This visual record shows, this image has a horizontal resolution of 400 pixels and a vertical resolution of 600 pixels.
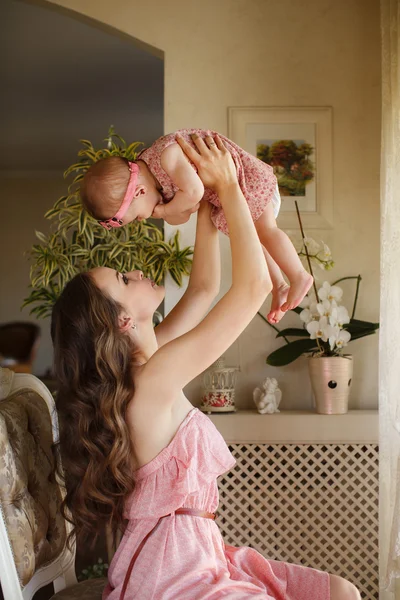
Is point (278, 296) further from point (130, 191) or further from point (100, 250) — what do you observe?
point (100, 250)

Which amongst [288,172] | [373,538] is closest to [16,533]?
[373,538]

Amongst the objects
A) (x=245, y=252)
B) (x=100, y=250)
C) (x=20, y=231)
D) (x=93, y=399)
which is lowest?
(x=93, y=399)

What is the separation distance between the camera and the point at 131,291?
1.77 metres

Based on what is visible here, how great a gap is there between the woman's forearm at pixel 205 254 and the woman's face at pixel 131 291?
0.18 meters

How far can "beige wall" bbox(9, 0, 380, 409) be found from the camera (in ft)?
10.7

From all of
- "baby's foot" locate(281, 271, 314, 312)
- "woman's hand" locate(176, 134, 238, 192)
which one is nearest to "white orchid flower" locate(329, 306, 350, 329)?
"baby's foot" locate(281, 271, 314, 312)

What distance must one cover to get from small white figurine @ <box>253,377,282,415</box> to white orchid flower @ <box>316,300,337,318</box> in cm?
37

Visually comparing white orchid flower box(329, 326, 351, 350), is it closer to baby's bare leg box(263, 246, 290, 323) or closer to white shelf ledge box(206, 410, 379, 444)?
white shelf ledge box(206, 410, 379, 444)

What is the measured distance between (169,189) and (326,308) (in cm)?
137

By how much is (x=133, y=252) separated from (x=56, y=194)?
5921mm

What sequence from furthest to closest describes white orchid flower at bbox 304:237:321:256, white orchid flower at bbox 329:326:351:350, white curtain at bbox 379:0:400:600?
white orchid flower at bbox 304:237:321:256
white orchid flower at bbox 329:326:351:350
white curtain at bbox 379:0:400:600

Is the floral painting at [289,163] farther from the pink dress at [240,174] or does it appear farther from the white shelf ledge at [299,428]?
the pink dress at [240,174]

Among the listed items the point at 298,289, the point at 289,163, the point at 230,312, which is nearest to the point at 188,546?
the point at 230,312

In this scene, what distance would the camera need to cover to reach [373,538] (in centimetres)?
296
